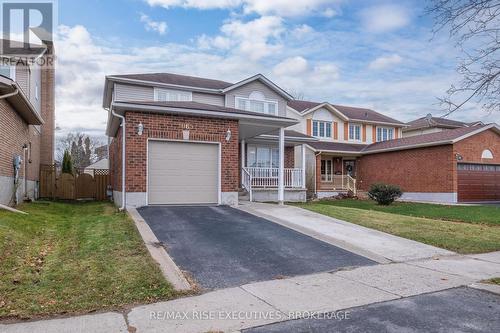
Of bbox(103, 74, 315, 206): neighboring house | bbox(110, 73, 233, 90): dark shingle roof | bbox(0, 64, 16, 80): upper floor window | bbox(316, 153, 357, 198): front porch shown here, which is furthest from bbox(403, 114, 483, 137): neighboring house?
bbox(0, 64, 16, 80): upper floor window

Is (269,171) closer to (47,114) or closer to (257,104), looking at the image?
(257,104)

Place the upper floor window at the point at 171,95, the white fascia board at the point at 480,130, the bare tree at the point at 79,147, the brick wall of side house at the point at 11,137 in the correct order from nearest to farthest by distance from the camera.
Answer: the brick wall of side house at the point at 11,137 → the upper floor window at the point at 171,95 → the white fascia board at the point at 480,130 → the bare tree at the point at 79,147

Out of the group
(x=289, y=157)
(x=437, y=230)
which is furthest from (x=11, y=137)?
(x=437, y=230)

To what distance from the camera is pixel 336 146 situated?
28406 mm

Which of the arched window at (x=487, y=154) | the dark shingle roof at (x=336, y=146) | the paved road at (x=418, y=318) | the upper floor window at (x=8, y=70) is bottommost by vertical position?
the paved road at (x=418, y=318)

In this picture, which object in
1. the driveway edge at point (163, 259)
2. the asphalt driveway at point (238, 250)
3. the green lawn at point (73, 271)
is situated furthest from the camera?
the asphalt driveway at point (238, 250)

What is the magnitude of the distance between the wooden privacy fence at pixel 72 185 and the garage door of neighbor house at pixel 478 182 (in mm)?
19828

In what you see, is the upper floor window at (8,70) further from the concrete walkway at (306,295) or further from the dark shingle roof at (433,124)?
the dark shingle roof at (433,124)

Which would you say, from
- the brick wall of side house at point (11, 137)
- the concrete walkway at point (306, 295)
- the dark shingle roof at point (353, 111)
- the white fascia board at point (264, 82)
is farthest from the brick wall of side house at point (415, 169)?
the brick wall of side house at point (11, 137)

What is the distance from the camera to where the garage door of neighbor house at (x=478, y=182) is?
2212cm

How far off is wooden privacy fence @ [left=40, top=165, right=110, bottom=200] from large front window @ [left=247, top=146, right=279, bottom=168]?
7.92 meters

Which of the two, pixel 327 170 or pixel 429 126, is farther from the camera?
pixel 429 126

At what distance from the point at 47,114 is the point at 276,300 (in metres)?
22.7

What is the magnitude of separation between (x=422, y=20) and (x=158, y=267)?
617 cm
